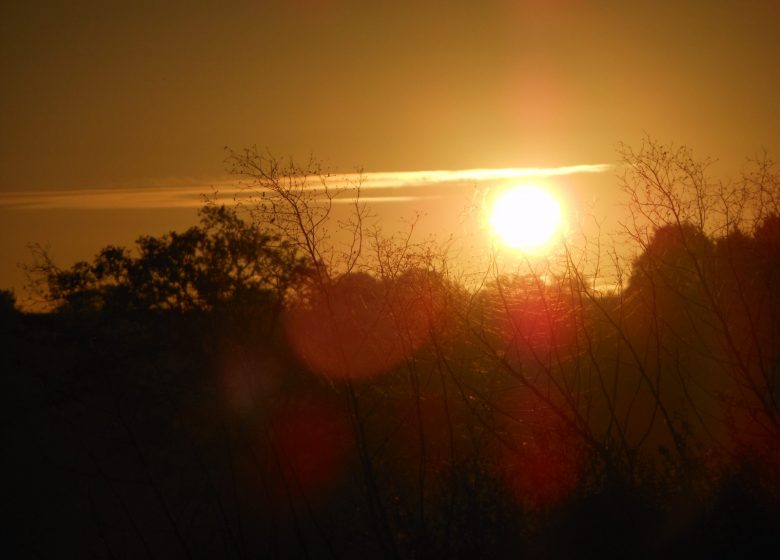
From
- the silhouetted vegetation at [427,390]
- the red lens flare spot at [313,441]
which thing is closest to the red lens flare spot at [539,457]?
the silhouetted vegetation at [427,390]

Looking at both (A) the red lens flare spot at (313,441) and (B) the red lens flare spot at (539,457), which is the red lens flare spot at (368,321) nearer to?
(B) the red lens flare spot at (539,457)

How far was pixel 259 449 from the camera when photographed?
54.2 feet

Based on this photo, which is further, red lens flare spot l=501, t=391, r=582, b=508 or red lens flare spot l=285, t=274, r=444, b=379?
red lens flare spot l=285, t=274, r=444, b=379

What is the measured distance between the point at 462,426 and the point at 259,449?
4.15 metres

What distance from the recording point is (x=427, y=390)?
15164 mm

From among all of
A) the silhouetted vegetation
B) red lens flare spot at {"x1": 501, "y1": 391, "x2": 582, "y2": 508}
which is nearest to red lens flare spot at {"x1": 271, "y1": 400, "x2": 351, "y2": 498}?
the silhouetted vegetation

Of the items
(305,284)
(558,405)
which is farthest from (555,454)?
(305,284)

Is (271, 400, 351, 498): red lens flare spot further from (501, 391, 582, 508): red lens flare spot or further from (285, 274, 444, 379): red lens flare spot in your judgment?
(501, 391, 582, 508): red lens flare spot

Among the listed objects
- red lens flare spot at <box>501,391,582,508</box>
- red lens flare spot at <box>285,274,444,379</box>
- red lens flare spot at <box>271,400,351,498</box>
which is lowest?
red lens flare spot at <box>271,400,351,498</box>

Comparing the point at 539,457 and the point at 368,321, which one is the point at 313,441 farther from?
the point at 539,457

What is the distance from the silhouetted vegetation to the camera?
11.4 meters

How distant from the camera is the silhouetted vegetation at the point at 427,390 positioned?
11438 millimetres

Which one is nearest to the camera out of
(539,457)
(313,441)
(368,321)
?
(539,457)

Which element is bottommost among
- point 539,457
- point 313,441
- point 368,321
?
point 313,441
